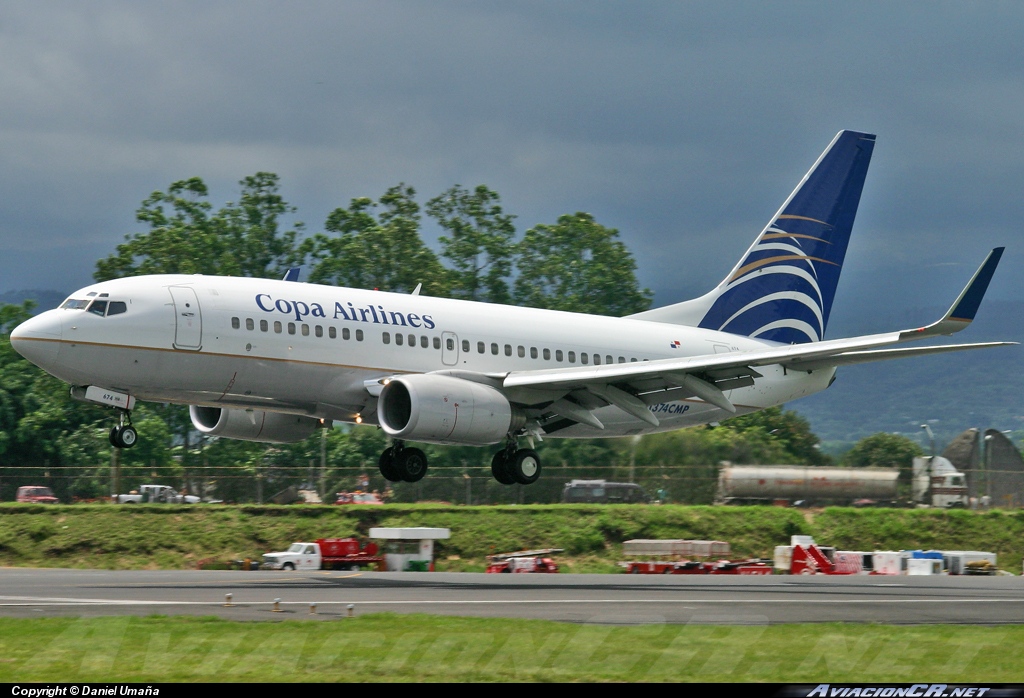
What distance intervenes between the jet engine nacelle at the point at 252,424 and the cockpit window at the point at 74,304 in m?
5.92

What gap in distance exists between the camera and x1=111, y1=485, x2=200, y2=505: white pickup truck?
48.6m

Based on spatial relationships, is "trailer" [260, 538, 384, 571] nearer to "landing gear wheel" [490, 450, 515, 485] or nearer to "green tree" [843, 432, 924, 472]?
"landing gear wheel" [490, 450, 515, 485]

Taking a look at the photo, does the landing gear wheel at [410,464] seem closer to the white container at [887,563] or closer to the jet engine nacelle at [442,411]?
the jet engine nacelle at [442,411]

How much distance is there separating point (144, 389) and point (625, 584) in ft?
41.6

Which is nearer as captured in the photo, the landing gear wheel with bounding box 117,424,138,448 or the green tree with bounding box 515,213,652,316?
the landing gear wheel with bounding box 117,424,138,448

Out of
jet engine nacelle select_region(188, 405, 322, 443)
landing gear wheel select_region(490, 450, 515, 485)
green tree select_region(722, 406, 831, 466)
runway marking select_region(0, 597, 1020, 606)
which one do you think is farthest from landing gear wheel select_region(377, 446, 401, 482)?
green tree select_region(722, 406, 831, 466)

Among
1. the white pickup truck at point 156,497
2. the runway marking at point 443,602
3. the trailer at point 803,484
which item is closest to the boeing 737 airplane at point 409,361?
the runway marking at point 443,602

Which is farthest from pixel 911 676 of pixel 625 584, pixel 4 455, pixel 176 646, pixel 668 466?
pixel 4 455

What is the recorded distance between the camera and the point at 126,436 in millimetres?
27922

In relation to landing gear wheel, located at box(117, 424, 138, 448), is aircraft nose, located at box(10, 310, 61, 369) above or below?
above

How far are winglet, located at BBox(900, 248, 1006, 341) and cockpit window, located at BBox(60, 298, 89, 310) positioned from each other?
17.7m

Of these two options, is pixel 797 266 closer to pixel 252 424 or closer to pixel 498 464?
pixel 498 464

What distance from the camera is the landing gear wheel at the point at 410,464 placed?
107 feet

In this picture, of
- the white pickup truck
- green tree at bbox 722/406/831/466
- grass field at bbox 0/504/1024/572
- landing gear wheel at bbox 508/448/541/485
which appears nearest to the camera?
landing gear wheel at bbox 508/448/541/485
